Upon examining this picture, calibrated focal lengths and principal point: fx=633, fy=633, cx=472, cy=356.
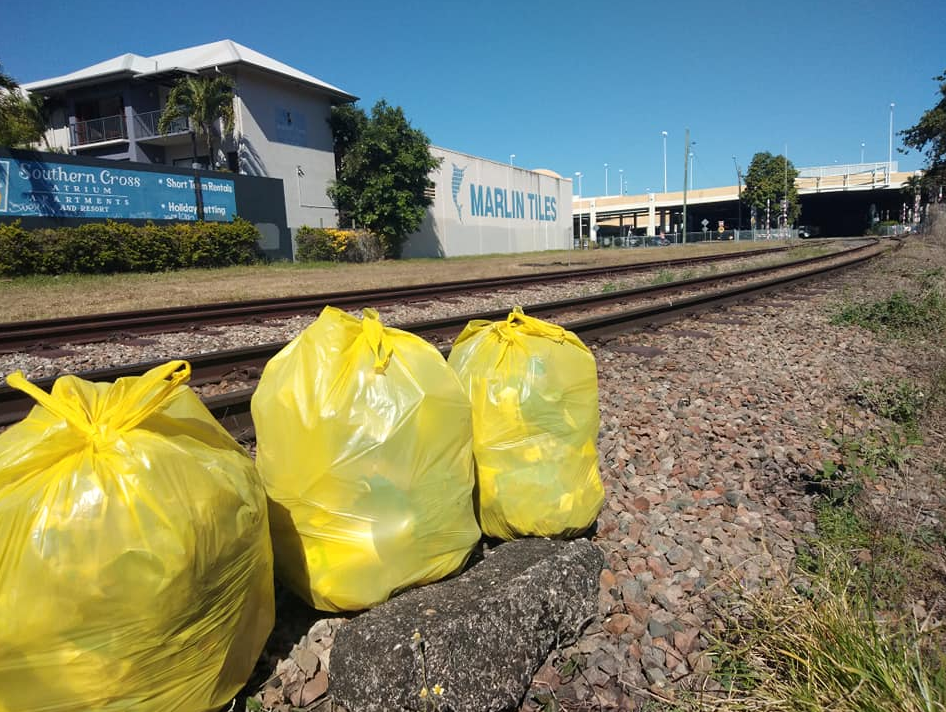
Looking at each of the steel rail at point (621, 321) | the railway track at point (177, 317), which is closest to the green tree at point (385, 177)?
the railway track at point (177, 317)

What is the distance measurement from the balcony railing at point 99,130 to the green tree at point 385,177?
10479mm

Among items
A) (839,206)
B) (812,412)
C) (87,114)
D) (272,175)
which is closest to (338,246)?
(272,175)

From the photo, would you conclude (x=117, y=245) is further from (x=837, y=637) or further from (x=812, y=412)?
(x=837, y=637)

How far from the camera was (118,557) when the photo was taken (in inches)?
57.5

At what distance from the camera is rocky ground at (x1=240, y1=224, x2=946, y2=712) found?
207 centimetres

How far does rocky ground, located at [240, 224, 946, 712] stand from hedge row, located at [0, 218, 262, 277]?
17364 millimetres

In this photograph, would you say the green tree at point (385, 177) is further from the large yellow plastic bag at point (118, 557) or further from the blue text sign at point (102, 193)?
the large yellow plastic bag at point (118, 557)

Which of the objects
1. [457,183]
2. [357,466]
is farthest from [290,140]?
[357,466]

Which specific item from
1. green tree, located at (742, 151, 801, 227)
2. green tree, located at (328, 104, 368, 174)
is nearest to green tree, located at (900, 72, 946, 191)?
green tree, located at (742, 151, 801, 227)

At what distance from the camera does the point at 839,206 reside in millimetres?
87125

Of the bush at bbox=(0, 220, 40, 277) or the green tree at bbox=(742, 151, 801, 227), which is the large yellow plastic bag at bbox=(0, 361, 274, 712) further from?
the green tree at bbox=(742, 151, 801, 227)

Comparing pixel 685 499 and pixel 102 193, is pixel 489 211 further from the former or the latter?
pixel 685 499

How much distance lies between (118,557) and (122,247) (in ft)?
68.7

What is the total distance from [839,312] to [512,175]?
37985 mm
